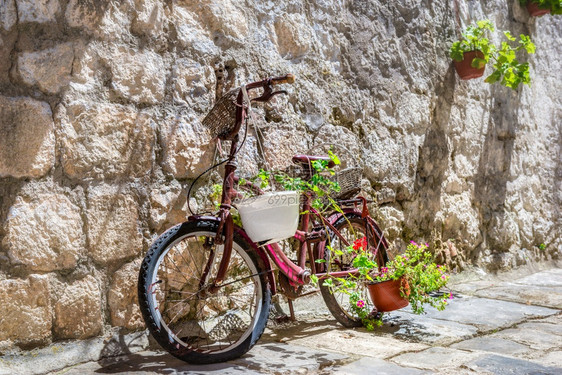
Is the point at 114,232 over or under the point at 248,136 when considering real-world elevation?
under

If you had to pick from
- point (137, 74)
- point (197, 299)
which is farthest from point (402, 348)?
point (137, 74)

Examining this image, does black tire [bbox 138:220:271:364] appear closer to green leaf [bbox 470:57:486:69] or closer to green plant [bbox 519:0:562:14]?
green leaf [bbox 470:57:486:69]

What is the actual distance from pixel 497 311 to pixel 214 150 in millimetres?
2063

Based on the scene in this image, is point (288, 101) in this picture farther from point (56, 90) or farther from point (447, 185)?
point (447, 185)

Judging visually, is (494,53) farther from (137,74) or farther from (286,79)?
(137,74)

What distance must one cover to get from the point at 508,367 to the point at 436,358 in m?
0.32

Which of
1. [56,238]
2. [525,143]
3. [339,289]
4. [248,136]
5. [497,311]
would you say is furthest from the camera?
[525,143]

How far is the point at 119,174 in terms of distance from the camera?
2855 millimetres

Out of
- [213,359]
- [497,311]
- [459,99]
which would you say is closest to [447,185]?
[459,99]

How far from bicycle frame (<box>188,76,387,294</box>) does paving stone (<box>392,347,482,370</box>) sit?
57 centimetres

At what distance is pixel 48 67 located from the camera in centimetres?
263

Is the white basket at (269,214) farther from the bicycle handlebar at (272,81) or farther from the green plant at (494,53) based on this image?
the green plant at (494,53)

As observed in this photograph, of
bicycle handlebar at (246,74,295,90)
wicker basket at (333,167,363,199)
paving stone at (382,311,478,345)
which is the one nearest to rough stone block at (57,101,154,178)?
bicycle handlebar at (246,74,295,90)

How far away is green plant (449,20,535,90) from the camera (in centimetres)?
498
